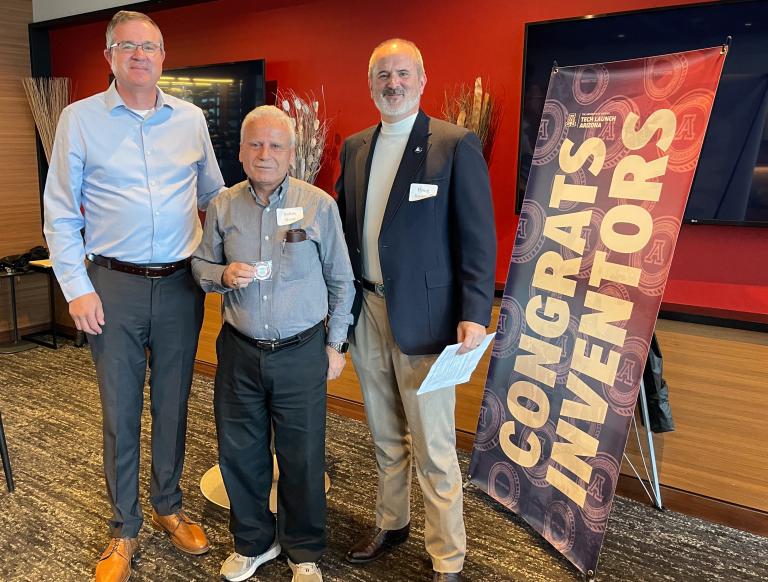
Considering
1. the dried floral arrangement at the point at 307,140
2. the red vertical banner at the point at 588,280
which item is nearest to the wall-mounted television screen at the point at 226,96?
the dried floral arrangement at the point at 307,140

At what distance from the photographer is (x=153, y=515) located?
8.02 feet

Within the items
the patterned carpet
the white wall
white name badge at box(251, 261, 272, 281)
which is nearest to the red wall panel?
the white wall

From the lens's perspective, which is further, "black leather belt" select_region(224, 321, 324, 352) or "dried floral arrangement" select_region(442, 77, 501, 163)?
"dried floral arrangement" select_region(442, 77, 501, 163)

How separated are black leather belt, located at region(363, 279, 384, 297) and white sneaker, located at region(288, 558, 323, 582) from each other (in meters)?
0.94

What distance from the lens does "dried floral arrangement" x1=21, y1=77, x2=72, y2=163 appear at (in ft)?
16.5

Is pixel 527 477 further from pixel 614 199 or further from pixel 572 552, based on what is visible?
pixel 614 199

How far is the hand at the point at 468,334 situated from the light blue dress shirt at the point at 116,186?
98 centimetres

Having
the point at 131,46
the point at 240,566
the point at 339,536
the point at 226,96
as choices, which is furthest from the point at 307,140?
the point at 240,566

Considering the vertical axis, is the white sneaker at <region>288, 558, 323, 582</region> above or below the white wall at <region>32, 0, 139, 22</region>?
below

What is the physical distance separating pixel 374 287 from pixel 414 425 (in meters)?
0.47

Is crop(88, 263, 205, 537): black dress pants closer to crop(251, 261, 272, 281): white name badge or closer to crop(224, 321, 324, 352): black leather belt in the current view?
crop(224, 321, 324, 352): black leather belt

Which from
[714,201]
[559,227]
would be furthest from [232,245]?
[714,201]

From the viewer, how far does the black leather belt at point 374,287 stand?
201 centimetres

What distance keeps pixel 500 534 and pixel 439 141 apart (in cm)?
155
